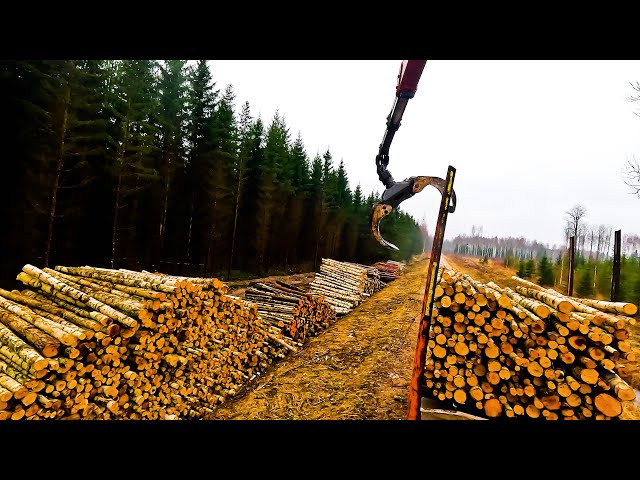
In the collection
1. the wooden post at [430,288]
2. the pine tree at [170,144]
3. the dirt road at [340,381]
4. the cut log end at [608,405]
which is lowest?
the dirt road at [340,381]

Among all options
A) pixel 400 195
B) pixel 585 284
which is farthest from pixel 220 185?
pixel 585 284

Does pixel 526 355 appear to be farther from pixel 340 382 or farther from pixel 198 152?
pixel 198 152

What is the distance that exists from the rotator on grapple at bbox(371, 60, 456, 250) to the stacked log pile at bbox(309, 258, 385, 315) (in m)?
7.16

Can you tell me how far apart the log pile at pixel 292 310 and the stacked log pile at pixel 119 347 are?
1553 millimetres

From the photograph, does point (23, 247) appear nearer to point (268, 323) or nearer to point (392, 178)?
point (268, 323)

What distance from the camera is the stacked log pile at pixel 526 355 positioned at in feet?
10.7

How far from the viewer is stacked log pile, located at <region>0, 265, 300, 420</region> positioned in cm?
338

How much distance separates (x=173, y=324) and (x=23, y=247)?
8.80 m

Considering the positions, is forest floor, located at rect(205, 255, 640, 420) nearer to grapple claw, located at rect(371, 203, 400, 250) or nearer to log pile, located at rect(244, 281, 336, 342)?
log pile, located at rect(244, 281, 336, 342)

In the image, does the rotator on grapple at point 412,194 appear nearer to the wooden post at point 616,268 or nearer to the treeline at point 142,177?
the wooden post at point 616,268

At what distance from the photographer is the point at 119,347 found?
402cm

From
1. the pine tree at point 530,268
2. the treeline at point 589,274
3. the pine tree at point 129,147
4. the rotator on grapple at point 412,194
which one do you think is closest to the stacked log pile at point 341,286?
the rotator on grapple at point 412,194

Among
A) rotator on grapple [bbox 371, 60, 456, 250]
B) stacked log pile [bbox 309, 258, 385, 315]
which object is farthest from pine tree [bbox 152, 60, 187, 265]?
rotator on grapple [bbox 371, 60, 456, 250]
